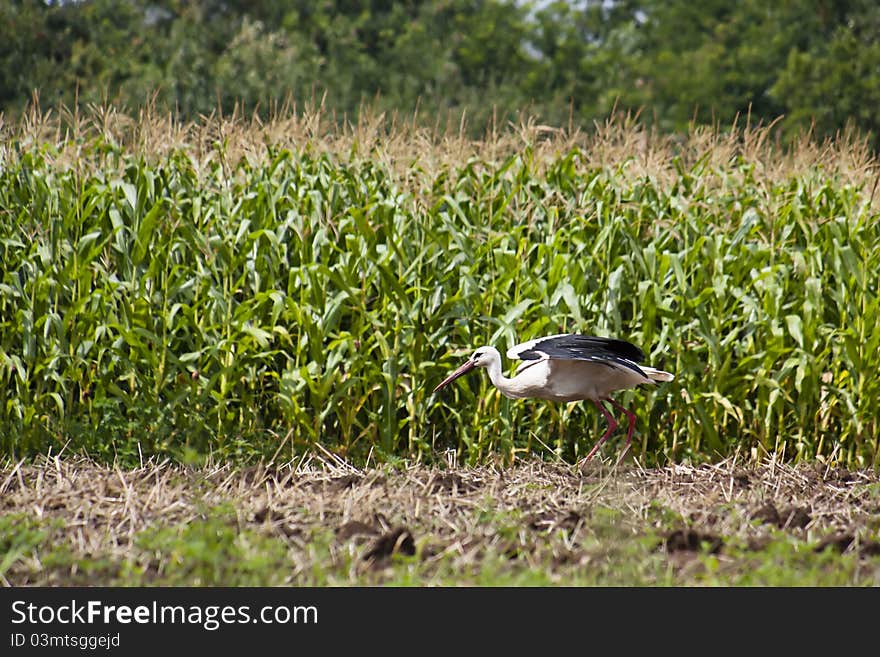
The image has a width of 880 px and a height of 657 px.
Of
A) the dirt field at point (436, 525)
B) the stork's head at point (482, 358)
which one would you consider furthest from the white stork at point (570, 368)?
the dirt field at point (436, 525)

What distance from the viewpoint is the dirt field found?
380cm

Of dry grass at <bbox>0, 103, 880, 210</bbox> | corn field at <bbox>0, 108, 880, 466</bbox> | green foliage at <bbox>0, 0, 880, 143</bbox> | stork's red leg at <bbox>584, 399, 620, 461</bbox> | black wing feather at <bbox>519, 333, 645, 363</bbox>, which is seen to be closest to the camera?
black wing feather at <bbox>519, 333, 645, 363</bbox>

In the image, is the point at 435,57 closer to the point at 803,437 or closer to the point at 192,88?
the point at 192,88

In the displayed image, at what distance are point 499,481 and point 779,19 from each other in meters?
19.1

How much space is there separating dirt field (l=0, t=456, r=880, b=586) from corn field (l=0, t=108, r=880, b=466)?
13.7 inches

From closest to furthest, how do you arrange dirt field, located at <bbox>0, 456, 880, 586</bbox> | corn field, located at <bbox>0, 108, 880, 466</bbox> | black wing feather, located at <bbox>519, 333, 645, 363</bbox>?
1. dirt field, located at <bbox>0, 456, 880, 586</bbox>
2. black wing feather, located at <bbox>519, 333, 645, 363</bbox>
3. corn field, located at <bbox>0, 108, 880, 466</bbox>

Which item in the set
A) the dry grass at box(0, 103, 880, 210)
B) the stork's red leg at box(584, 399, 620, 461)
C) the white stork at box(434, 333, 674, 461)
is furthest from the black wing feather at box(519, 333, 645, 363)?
the dry grass at box(0, 103, 880, 210)

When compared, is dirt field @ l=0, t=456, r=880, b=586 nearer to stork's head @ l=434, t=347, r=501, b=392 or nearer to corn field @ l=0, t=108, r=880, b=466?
corn field @ l=0, t=108, r=880, b=466

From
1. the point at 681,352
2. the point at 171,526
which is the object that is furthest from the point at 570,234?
the point at 171,526

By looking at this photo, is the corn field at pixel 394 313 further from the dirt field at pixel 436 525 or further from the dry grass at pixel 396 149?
the dirt field at pixel 436 525

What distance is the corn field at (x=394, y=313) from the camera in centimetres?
576

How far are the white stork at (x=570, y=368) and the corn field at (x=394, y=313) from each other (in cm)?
59

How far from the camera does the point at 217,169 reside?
6504mm

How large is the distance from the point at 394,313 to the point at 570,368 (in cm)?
134
